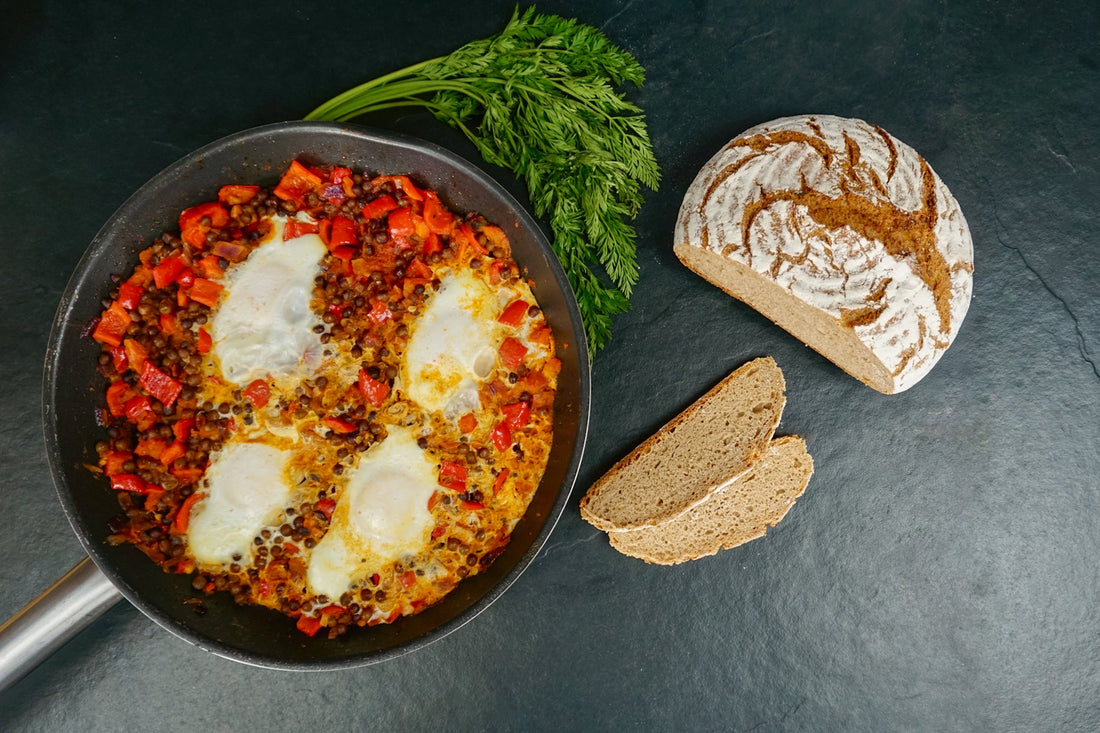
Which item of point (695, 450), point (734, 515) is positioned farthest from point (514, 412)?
point (734, 515)

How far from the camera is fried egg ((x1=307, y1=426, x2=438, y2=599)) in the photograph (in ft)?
13.1

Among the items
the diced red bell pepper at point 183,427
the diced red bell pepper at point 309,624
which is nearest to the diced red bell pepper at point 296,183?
the diced red bell pepper at point 183,427

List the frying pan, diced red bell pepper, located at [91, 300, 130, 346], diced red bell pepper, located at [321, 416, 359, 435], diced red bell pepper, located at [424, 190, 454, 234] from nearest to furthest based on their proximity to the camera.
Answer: the frying pan → diced red bell pepper, located at [91, 300, 130, 346] → diced red bell pepper, located at [321, 416, 359, 435] → diced red bell pepper, located at [424, 190, 454, 234]

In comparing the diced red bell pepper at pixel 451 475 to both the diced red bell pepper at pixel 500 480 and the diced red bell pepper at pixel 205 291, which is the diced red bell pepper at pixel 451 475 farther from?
the diced red bell pepper at pixel 205 291

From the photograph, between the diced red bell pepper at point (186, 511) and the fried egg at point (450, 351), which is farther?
the fried egg at point (450, 351)

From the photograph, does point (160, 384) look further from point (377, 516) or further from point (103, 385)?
point (377, 516)

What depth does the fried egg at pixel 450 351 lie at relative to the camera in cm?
403

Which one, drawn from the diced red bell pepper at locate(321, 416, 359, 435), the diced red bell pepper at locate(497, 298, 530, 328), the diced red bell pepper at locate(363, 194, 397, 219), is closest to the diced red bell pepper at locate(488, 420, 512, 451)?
the diced red bell pepper at locate(497, 298, 530, 328)

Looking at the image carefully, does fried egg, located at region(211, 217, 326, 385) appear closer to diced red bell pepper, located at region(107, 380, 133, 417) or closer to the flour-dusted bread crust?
diced red bell pepper, located at region(107, 380, 133, 417)

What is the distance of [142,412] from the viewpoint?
13.0ft

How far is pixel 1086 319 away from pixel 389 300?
4.30 m

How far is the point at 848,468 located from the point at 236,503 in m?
3.59

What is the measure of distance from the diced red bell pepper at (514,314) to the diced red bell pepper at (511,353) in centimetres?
9

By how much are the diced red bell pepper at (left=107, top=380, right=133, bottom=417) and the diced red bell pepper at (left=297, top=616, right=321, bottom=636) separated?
4.66ft
